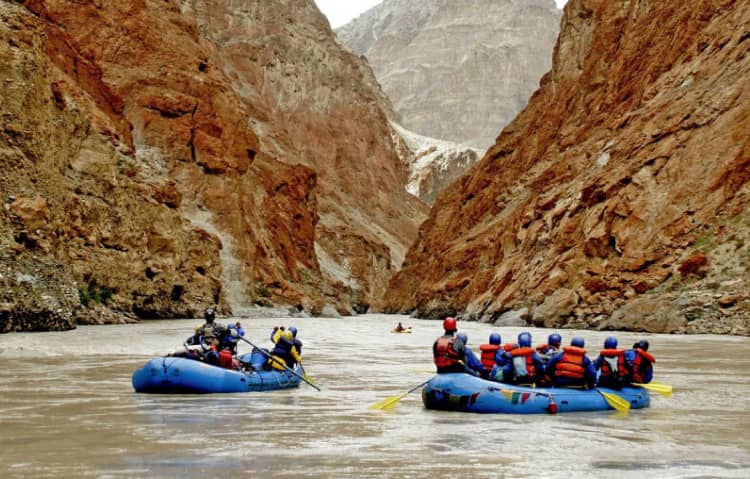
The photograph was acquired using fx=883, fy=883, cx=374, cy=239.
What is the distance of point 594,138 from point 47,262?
1665 inches

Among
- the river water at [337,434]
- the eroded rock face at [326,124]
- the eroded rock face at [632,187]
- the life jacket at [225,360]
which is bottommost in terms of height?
the river water at [337,434]

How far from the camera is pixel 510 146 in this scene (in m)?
85.1

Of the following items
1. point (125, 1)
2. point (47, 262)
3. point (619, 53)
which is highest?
point (125, 1)

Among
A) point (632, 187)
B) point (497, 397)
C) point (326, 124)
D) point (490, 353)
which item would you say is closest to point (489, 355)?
point (490, 353)

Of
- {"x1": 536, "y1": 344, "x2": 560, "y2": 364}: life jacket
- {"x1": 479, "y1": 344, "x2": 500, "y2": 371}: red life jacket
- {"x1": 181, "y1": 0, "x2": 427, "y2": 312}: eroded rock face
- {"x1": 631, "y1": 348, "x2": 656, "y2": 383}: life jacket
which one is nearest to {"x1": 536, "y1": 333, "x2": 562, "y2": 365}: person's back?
{"x1": 536, "y1": 344, "x2": 560, "y2": 364}: life jacket

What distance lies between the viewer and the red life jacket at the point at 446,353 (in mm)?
14281

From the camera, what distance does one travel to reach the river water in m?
9.30

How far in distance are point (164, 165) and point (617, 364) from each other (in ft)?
184

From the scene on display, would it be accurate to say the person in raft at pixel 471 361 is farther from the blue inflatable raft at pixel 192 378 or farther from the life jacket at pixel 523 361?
the blue inflatable raft at pixel 192 378

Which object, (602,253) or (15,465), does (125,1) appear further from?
(15,465)

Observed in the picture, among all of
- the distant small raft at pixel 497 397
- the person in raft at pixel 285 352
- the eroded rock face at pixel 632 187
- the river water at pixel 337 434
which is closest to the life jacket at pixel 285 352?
the person in raft at pixel 285 352

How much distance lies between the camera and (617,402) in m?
14.9

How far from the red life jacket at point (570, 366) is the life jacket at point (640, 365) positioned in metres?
1.63

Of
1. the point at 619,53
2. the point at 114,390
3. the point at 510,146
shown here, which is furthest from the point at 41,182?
the point at 510,146
